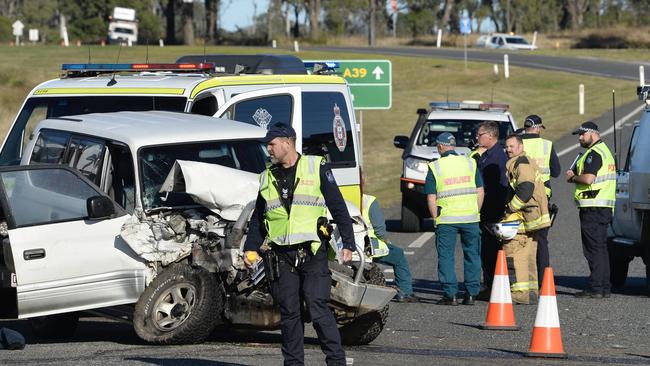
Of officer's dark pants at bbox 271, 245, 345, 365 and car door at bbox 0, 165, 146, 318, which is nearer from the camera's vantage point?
officer's dark pants at bbox 271, 245, 345, 365

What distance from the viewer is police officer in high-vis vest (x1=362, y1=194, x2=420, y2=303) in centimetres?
1219

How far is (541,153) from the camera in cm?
1373

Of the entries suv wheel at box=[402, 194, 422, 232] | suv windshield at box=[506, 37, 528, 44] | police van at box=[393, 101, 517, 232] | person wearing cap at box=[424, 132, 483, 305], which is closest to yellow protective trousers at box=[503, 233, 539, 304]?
person wearing cap at box=[424, 132, 483, 305]

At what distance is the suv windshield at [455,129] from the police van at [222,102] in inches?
263

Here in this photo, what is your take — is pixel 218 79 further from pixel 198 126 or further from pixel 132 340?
pixel 132 340

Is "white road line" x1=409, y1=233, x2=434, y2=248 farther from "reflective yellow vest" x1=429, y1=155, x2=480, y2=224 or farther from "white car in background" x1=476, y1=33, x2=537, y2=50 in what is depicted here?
"white car in background" x1=476, y1=33, x2=537, y2=50

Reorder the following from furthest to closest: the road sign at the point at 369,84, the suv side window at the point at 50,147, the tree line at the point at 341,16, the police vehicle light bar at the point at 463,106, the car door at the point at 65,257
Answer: the tree line at the point at 341,16 < the road sign at the point at 369,84 < the police vehicle light bar at the point at 463,106 < the suv side window at the point at 50,147 < the car door at the point at 65,257

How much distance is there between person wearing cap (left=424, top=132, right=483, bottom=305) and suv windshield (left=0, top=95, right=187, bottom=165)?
269 centimetres

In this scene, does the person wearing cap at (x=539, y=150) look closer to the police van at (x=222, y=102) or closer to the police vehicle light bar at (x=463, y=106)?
the police van at (x=222, y=102)

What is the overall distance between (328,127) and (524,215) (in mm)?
2191

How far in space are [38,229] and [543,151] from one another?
20.1 ft

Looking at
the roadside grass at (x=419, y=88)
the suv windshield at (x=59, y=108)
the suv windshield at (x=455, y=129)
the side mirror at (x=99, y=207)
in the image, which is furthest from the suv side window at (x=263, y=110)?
the roadside grass at (x=419, y=88)

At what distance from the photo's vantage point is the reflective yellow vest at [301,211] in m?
7.73

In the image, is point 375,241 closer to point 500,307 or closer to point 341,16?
point 500,307
